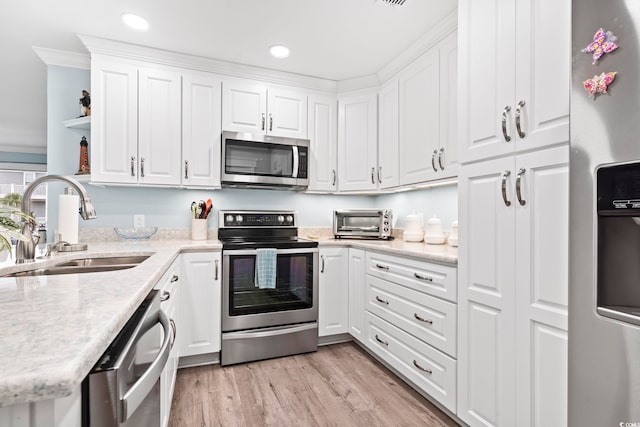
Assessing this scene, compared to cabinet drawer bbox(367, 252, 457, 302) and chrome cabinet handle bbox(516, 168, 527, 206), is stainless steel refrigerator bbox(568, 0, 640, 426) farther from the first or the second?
A: cabinet drawer bbox(367, 252, 457, 302)

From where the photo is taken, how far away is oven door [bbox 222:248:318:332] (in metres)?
2.39

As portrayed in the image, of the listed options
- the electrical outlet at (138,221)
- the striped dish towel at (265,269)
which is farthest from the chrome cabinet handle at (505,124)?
the electrical outlet at (138,221)

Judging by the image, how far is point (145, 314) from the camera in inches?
38.5

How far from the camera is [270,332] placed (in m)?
2.49

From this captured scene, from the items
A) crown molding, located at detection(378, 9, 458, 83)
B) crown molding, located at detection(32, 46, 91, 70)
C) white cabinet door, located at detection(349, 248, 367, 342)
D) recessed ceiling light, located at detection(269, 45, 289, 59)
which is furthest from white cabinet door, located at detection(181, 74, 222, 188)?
crown molding, located at detection(378, 9, 458, 83)

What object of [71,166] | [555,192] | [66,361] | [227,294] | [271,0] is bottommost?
[227,294]

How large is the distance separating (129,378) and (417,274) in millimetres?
1618

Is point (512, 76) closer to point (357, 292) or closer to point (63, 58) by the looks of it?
point (357, 292)

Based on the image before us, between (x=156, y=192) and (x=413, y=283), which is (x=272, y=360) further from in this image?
(x=156, y=192)

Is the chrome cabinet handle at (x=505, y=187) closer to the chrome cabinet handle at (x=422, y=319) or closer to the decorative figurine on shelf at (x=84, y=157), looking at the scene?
the chrome cabinet handle at (x=422, y=319)

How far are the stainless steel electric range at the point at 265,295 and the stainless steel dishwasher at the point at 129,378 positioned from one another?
133 centimetres

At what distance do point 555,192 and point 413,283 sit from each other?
3.33 ft

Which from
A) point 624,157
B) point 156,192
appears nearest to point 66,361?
point 624,157

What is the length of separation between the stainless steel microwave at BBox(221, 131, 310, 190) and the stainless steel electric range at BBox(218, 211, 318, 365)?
34 cm
